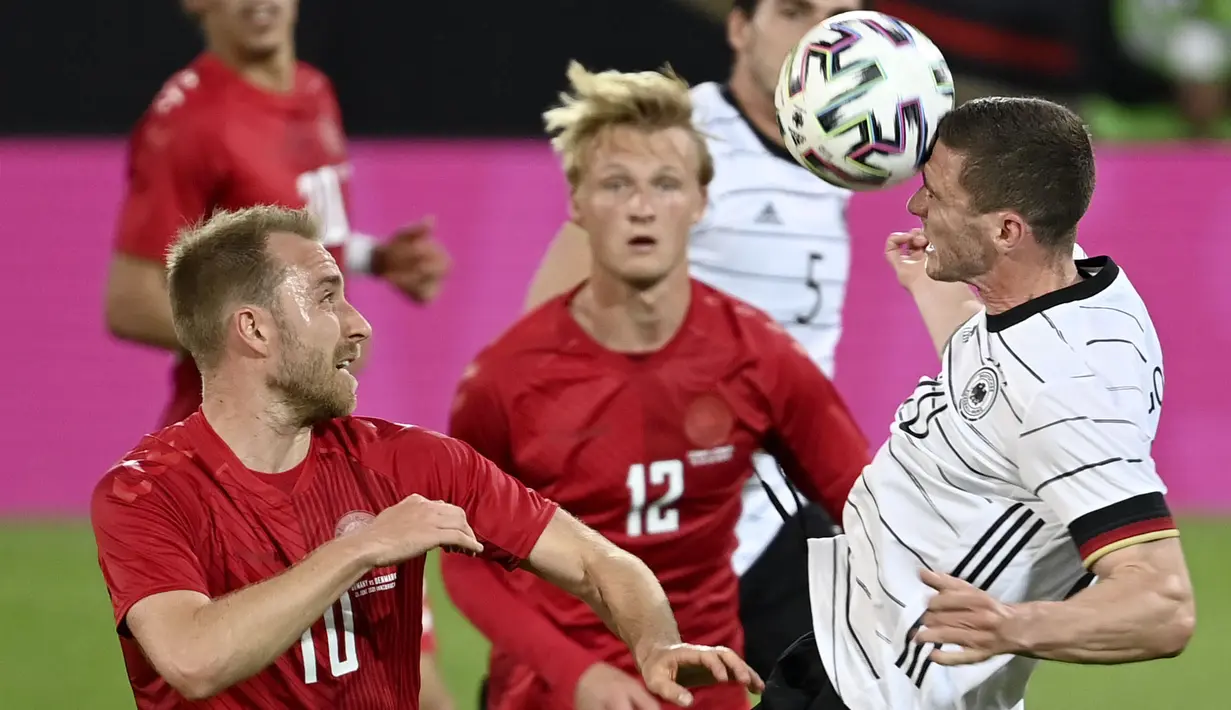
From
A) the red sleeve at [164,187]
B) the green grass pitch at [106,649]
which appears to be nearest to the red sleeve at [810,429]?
the red sleeve at [164,187]

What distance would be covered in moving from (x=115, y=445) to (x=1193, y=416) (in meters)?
5.76

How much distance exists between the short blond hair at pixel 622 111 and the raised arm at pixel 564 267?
34 centimetres

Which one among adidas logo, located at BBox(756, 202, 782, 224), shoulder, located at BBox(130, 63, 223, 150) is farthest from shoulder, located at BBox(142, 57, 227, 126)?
adidas logo, located at BBox(756, 202, 782, 224)

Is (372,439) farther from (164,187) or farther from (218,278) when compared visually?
(164,187)

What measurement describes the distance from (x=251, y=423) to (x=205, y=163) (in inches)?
91.9

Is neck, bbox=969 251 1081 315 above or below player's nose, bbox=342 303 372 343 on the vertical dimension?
above

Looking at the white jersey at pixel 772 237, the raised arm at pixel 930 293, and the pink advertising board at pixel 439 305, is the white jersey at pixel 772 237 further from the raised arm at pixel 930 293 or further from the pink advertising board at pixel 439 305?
the pink advertising board at pixel 439 305

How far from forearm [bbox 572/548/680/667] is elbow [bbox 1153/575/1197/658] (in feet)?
3.24

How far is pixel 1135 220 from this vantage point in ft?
32.1

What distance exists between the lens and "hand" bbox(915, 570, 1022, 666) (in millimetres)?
3164

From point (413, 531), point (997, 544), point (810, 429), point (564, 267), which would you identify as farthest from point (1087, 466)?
point (564, 267)

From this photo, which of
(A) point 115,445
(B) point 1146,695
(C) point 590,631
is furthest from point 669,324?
(A) point 115,445

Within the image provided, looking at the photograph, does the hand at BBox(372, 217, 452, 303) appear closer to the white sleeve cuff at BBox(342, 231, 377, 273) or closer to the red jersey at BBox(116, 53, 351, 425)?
the white sleeve cuff at BBox(342, 231, 377, 273)

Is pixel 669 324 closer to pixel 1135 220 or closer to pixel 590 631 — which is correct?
pixel 590 631
